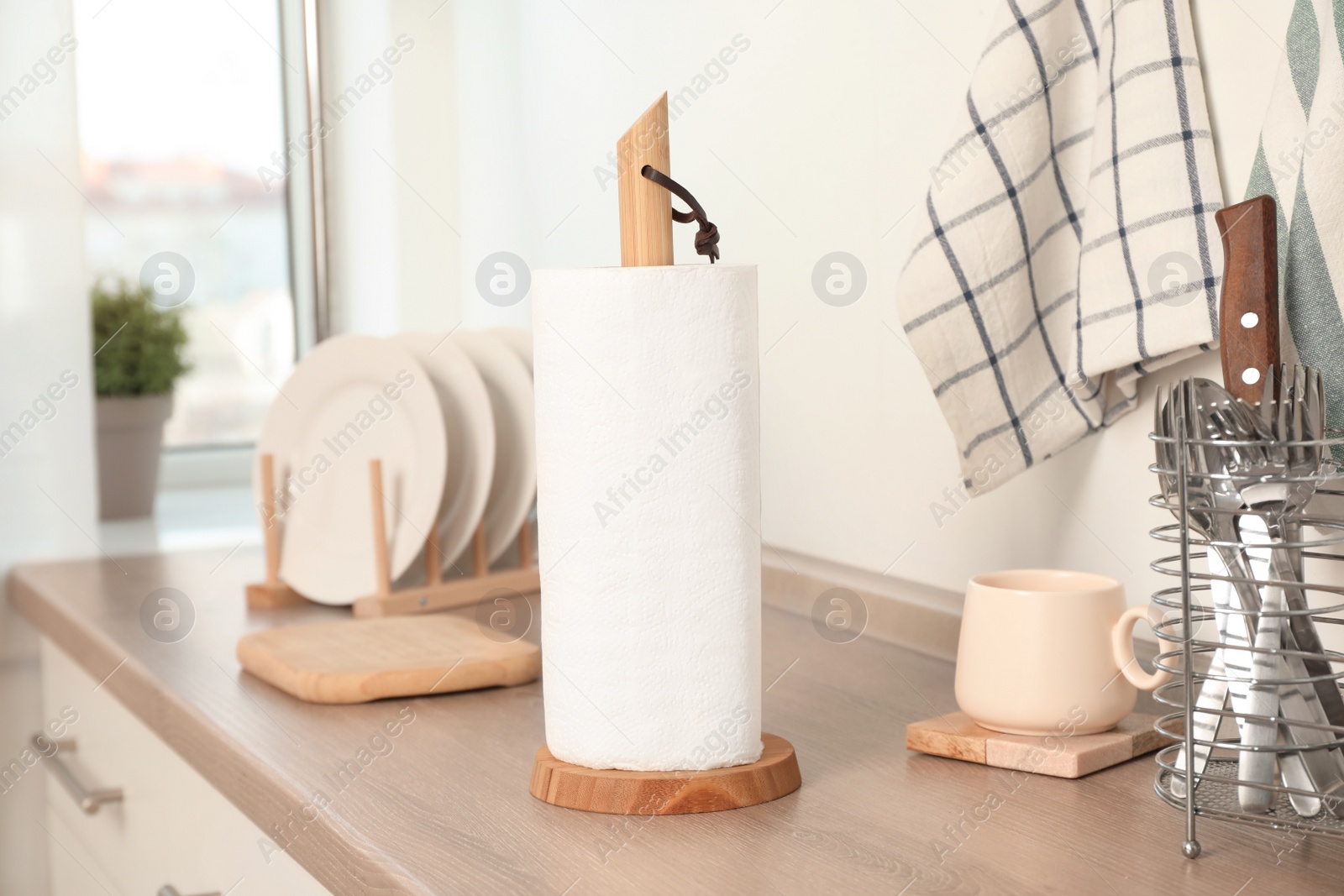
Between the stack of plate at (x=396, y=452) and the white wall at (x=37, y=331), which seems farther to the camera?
the white wall at (x=37, y=331)

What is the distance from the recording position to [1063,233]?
0.82m

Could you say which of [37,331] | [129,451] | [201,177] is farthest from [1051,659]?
[201,177]

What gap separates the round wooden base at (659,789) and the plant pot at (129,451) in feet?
4.29

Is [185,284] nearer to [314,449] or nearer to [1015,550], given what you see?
[314,449]

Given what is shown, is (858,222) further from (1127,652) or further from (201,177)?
(201,177)

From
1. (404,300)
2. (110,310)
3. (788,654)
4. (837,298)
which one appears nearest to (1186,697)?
(788,654)

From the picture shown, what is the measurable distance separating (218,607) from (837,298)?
674 mm

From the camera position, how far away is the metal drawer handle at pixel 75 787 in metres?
1.13

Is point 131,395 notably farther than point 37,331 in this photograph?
Yes

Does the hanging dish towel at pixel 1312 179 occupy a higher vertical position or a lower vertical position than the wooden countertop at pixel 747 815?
higher

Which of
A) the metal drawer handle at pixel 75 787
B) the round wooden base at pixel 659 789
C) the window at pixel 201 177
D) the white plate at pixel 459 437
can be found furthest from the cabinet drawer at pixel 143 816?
the window at pixel 201 177

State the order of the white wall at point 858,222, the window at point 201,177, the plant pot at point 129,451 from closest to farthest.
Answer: the white wall at point 858,222 < the plant pot at point 129,451 < the window at point 201,177

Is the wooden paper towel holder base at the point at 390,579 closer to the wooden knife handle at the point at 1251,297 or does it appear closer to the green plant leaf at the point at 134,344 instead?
the green plant leaf at the point at 134,344

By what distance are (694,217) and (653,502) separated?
15 cm
